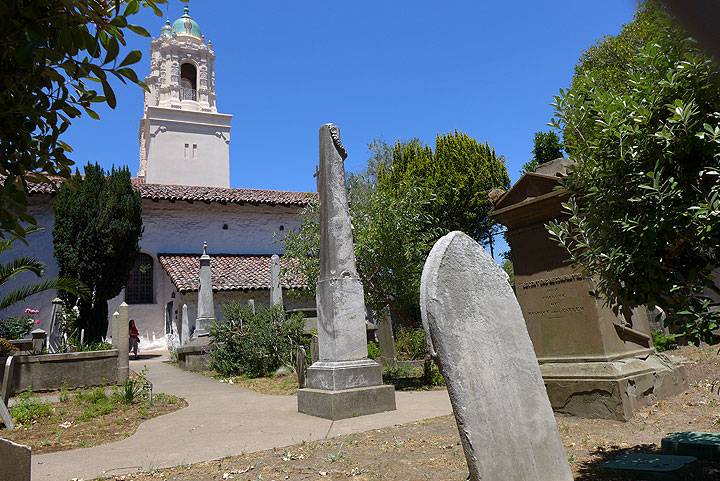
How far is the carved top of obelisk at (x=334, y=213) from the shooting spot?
7555 millimetres

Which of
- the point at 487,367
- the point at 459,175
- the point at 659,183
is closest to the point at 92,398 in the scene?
the point at 487,367

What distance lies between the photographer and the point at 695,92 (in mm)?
2854

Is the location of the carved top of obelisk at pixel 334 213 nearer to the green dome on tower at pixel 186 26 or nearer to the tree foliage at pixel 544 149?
the tree foliage at pixel 544 149

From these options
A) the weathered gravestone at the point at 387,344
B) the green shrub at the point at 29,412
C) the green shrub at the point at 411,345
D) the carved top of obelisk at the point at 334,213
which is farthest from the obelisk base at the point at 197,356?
the carved top of obelisk at the point at 334,213

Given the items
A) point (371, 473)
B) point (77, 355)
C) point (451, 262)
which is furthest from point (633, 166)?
point (77, 355)

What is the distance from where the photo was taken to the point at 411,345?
14.7 meters

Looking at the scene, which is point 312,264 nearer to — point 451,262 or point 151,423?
point 151,423

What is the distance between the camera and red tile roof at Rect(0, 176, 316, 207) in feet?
75.8

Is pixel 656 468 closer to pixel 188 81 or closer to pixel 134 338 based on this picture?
→ pixel 134 338

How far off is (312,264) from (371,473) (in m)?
7.42

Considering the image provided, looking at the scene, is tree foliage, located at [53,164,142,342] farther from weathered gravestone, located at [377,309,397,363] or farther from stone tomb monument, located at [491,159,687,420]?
stone tomb monument, located at [491,159,687,420]

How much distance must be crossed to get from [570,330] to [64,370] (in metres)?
10.1

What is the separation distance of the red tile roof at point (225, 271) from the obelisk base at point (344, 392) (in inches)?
492

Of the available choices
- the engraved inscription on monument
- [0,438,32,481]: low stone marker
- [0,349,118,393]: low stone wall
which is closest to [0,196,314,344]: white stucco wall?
[0,349,118,393]: low stone wall
